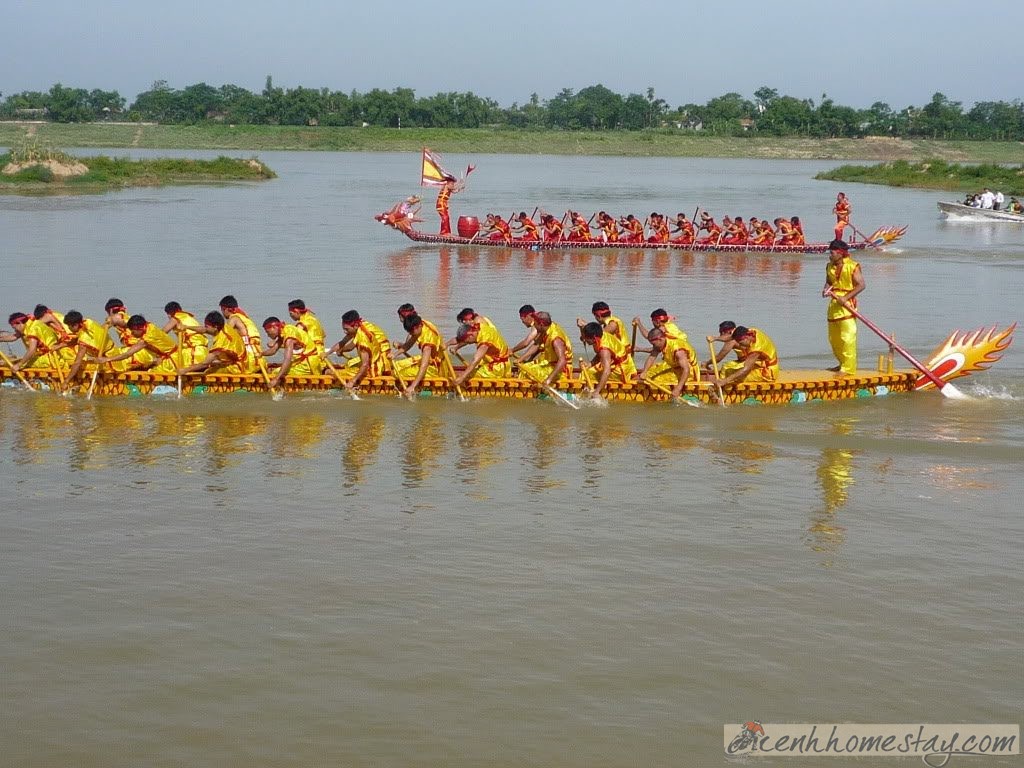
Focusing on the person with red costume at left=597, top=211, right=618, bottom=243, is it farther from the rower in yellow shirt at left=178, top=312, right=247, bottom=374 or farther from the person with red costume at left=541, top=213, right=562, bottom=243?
the rower in yellow shirt at left=178, top=312, right=247, bottom=374

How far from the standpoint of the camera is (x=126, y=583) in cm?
813

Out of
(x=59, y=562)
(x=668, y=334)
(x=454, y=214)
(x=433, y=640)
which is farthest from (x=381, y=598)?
(x=454, y=214)

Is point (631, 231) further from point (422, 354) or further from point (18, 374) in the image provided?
point (18, 374)

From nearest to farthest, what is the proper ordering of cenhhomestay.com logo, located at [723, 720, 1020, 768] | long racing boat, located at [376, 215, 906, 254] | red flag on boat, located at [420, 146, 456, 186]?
1. cenhhomestay.com logo, located at [723, 720, 1020, 768]
2. long racing boat, located at [376, 215, 906, 254]
3. red flag on boat, located at [420, 146, 456, 186]

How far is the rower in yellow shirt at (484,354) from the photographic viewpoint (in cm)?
1280

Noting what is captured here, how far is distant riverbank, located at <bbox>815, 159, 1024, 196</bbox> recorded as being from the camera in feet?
184

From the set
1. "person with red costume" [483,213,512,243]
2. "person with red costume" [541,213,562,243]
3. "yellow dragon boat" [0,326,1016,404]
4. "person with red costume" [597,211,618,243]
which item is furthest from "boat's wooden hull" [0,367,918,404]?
"person with red costume" [483,213,512,243]

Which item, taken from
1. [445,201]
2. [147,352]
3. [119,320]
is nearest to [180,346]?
[147,352]

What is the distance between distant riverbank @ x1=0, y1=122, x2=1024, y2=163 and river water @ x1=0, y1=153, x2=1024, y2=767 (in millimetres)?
79063

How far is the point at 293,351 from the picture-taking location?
13336 mm

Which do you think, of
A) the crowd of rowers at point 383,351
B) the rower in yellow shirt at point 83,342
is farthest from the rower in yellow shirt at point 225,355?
the rower in yellow shirt at point 83,342

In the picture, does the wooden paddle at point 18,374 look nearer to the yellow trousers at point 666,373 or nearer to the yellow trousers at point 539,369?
the yellow trousers at point 539,369

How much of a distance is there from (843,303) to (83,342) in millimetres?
8073

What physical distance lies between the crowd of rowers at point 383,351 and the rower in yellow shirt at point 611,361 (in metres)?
0.01
